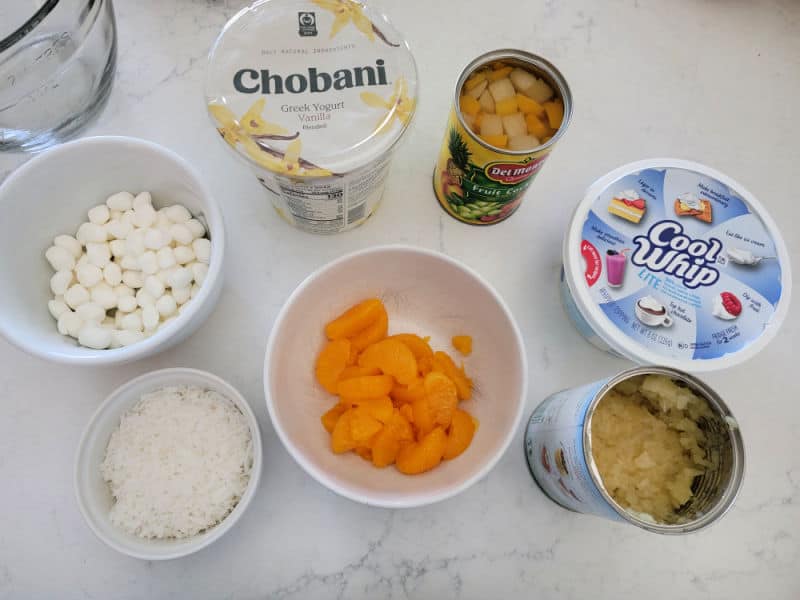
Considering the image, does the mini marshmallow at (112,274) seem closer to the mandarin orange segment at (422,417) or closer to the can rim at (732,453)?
the mandarin orange segment at (422,417)

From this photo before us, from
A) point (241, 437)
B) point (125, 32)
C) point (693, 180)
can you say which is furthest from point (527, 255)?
point (125, 32)

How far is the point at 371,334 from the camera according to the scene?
801 millimetres

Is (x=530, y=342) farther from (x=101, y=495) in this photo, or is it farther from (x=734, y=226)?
(x=101, y=495)

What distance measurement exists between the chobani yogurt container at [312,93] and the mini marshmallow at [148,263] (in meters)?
0.20

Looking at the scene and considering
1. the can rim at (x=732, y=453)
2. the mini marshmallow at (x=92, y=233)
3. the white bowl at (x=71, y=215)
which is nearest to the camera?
the can rim at (x=732, y=453)

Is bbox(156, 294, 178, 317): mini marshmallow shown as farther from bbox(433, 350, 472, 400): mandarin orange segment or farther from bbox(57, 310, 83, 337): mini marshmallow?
bbox(433, 350, 472, 400): mandarin orange segment

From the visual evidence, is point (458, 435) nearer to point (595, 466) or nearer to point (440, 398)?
point (440, 398)

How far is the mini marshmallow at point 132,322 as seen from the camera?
769mm

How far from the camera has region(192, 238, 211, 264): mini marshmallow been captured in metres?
0.80

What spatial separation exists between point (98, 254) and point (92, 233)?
34 mm

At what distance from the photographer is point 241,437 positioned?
2.48ft

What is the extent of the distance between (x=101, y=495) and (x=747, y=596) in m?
0.87

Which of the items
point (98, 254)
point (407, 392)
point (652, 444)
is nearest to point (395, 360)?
point (407, 392)

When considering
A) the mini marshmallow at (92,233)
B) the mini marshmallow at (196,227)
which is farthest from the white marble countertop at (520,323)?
the mini marshmallow at (92,233)
